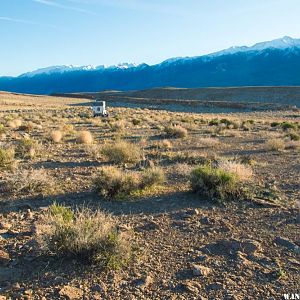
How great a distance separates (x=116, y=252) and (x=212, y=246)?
5.18 ft

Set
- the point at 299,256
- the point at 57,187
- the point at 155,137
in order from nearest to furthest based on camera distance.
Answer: the point at 299,256 → the point at 57,187 → the point at 155,137

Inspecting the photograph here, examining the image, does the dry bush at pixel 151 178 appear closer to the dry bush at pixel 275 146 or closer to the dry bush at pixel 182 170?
the dry bush at pixel 182 170

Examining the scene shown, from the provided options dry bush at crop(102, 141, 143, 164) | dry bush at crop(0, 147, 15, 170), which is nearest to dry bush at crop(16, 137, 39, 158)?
dry bush at crop(0, 147, 15, 170)

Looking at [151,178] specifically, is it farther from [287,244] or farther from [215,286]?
[215,286]

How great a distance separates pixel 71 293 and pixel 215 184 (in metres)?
4.76

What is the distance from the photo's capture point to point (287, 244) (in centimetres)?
662

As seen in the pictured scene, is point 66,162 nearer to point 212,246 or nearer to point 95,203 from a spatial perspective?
point 95,203

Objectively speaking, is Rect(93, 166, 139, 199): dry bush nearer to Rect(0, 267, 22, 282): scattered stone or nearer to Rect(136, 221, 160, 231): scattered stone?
Rect(136, 221, 160, 231): scattered stone

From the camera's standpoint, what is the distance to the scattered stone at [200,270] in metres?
5.59

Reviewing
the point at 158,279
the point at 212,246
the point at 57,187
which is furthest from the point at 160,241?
the point at 57,187

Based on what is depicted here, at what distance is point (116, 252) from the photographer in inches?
227

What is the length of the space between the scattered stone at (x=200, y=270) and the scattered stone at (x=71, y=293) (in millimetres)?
1513

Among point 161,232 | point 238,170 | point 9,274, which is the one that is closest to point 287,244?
point 161,232

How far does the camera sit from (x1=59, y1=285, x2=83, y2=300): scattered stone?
4.95 metres
